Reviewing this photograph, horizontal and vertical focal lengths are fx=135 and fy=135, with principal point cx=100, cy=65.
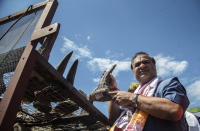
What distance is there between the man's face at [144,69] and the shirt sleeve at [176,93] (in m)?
0.39

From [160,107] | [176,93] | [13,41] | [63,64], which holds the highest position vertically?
[13,41]

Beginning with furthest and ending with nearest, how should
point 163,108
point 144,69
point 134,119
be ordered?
point 144,69 < point 134,119 < point 163,108

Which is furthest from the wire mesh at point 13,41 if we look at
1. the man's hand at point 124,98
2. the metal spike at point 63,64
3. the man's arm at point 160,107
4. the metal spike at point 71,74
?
the man's arm at point 160,107

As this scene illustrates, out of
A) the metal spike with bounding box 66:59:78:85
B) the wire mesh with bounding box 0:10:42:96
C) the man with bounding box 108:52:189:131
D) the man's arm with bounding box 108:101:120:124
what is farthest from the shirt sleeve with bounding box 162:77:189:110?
the wire mesh with bounding box 0:10:42:96

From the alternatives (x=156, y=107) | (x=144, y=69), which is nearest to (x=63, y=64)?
(x=144, y=69)

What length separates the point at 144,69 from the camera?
180 cm

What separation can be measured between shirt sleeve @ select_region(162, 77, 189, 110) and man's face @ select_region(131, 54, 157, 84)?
0.39 meters

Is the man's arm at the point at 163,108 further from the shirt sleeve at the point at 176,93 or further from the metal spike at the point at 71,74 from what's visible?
the metal spike at the point at 71,74

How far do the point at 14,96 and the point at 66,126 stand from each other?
8.62 feet

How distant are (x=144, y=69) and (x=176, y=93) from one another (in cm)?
62

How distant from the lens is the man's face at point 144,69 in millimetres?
1769

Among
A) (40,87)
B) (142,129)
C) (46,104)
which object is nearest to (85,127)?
(46,104)

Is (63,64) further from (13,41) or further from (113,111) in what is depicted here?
(113,111)

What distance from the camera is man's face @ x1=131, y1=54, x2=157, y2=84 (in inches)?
69.6
